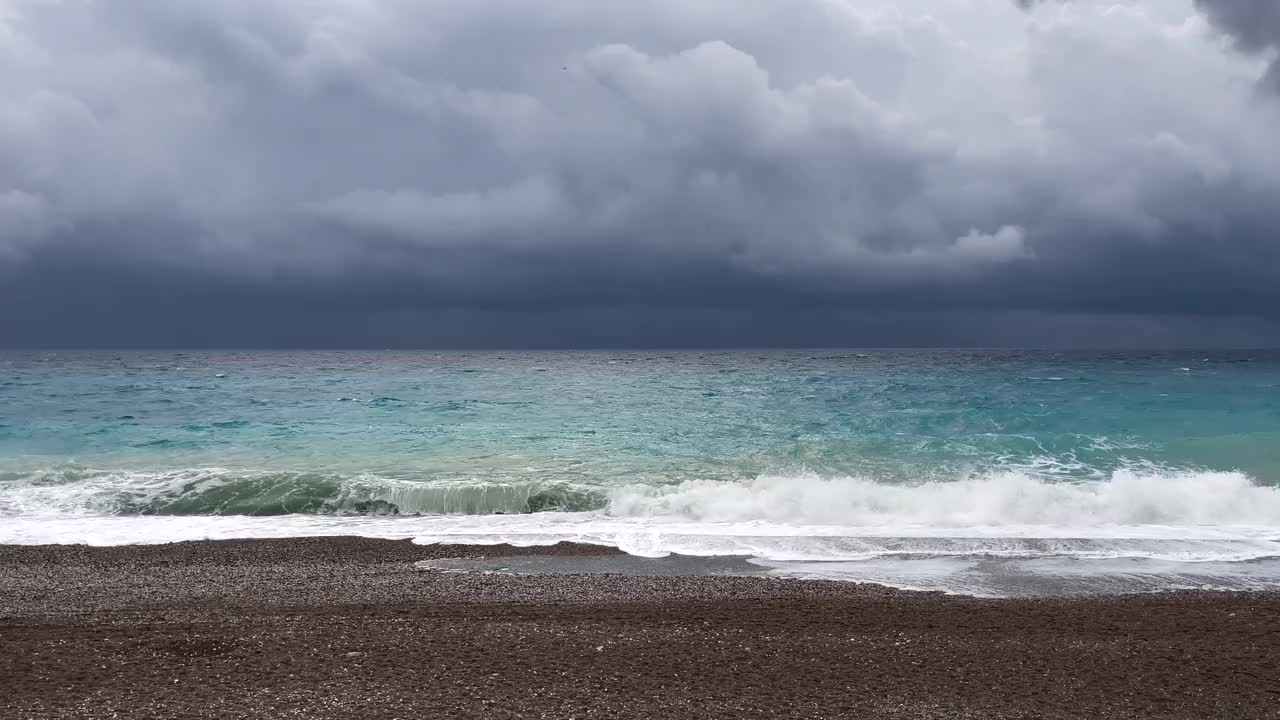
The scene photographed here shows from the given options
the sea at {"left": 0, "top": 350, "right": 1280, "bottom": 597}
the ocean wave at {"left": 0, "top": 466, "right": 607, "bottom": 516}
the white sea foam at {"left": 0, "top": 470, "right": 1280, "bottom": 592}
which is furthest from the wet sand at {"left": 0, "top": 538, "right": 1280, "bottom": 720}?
the ocean wave at {"left": 0, "top": 466, "right": 607, "bottom": 516}

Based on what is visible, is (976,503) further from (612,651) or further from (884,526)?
(612,651)

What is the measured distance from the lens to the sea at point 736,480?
13.0 m

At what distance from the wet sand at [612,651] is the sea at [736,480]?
1885mm

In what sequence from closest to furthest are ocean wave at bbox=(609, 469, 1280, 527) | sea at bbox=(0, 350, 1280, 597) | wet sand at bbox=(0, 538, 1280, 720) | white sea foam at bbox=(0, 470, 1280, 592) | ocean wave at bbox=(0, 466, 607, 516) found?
wet sand at bbox=(0, 538, 1280, 720)
white sea foam at bbox=(0, 470, 1280, 592)
sea at bbox=(0, 350, 1280, 597)
ocean wave at bbox=(609, 469, 1280, 527)
ocean wave at bbox=(0, 466, 607, 516)

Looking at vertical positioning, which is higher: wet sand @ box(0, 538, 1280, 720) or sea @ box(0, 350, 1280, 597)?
wet sand @ box(0, 538, 1280, 720)

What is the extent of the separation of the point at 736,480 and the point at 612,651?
12.8 m

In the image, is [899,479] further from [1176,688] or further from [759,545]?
[1176,688]

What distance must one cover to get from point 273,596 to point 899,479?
1561 centimetres

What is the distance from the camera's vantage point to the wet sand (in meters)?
6.12

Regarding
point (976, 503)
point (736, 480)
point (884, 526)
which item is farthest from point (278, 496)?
point (976, 503)

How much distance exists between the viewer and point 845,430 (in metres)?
27.4

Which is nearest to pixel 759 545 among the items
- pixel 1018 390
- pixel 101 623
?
pixel 101 623

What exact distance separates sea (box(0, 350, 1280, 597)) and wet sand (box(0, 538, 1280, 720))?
188 cm

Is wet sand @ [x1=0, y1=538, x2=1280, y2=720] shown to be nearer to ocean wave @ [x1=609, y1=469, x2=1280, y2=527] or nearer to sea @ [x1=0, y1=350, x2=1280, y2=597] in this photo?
sea @ [x1=0, y1=350, x2=1280, y2=597]
